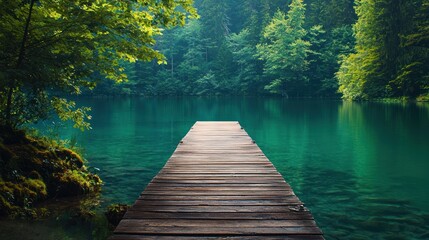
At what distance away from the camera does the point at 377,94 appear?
46750 millimetres

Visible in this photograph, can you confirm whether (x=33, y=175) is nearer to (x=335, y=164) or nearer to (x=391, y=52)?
(x=335, y=164)

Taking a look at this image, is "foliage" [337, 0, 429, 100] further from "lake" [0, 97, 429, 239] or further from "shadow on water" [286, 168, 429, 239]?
"shadow on water" [286, 168, 429, 239]

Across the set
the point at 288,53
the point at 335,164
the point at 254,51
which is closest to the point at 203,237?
the point at 335,164

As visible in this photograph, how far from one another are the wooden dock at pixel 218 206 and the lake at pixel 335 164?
5.54 feet

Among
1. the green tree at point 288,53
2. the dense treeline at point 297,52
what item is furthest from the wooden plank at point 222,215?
the green tree at point 288,53

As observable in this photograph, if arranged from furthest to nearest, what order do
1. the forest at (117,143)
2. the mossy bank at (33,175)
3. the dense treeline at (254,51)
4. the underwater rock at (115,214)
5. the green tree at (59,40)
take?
the dense treeline at (254,51) → the green tree at (59,40) → the forest at (117,143) → the mossy bank at (33,175) → the underwater rock at (115,214)

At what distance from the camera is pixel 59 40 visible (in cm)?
906

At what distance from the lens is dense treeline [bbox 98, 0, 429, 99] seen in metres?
44.6

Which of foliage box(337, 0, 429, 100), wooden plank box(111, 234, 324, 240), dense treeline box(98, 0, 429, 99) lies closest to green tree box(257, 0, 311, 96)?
dense treeline box(98, 0, 429, 99)

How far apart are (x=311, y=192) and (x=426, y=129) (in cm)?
1458

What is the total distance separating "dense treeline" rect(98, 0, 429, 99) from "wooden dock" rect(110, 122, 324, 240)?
38.9 meters

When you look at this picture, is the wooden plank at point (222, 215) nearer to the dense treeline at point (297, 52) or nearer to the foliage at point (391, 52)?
the foliage at point (391, 52)

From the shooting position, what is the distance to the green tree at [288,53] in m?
64.1

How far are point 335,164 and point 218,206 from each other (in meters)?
9.19
